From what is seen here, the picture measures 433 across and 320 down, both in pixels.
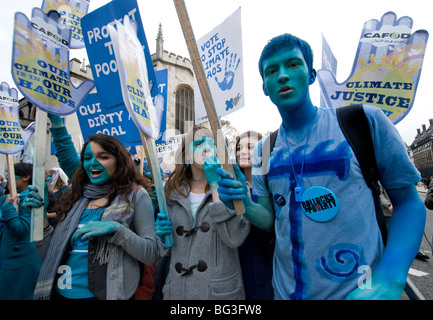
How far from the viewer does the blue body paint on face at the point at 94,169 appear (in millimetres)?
1659

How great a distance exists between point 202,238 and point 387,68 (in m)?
2.84

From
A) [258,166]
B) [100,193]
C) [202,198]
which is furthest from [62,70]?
[258,166]

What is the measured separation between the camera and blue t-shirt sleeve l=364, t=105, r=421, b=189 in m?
0.85

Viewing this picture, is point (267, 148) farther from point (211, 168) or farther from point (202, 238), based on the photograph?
point (202, 238)

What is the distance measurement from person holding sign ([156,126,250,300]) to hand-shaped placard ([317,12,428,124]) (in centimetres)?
209

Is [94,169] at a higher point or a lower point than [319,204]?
higher

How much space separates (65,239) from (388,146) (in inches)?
74.9

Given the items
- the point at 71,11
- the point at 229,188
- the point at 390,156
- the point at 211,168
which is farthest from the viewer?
the point at 71,11

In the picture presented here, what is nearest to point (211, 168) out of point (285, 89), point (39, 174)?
point (285, 89)

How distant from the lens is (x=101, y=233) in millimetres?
1309

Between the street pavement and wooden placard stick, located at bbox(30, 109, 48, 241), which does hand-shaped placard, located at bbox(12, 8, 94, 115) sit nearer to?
wooden placard stick, located at bbox(30, 109, 48, 241)

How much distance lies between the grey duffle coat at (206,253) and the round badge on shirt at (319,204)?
1.42 feet

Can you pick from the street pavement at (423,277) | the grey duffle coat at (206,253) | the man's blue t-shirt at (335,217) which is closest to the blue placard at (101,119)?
the grey duffle coat at (206,253)

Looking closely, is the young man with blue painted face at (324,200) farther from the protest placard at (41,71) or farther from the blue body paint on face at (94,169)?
the protest placard at (41,71)
